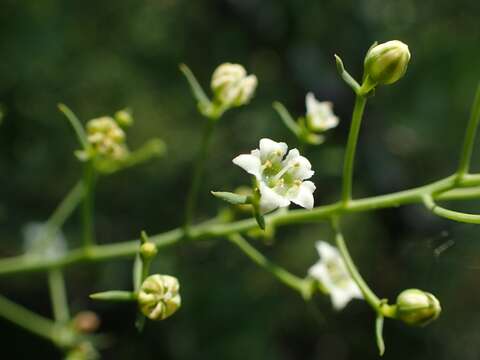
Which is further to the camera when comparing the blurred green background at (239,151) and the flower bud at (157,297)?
the blurred green background at (239,151)

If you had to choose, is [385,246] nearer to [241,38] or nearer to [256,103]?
[256,103]

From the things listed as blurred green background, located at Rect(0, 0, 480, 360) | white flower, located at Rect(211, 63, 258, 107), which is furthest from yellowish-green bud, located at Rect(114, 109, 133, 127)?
blurred green background, located at Rect(0, 0, 480, 360)

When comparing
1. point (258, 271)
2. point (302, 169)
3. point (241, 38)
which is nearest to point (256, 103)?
point (241, 38)

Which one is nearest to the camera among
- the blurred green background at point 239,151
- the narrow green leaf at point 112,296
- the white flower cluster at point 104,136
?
the narrow green leaf at point 112,296

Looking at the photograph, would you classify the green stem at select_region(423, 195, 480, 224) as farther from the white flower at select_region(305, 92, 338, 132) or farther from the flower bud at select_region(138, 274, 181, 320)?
the flower bud at select_region(138, 274, 181, 320)

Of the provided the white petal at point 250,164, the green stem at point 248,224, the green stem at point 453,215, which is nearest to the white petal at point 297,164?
the white petal at point 250,164

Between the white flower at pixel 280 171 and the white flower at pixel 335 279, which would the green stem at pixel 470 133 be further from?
the white flower at pixel 335 279
